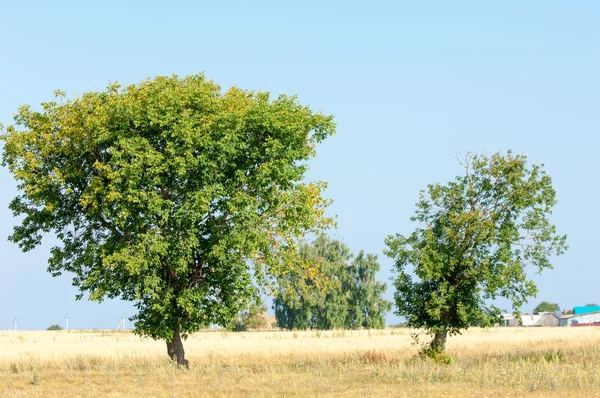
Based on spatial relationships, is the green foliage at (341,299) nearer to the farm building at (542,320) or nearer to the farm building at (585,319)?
the farm building at (585,319)

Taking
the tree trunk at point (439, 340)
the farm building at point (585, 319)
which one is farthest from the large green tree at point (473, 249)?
the farm building at point (585, 319)

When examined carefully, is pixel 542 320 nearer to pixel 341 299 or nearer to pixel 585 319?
pixel 585 319

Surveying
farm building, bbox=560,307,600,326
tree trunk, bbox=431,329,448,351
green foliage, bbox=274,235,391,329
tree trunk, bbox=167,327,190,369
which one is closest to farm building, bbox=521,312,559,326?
farm building, bbox=560,307,600,326

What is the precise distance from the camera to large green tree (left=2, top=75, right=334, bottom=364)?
115 feet

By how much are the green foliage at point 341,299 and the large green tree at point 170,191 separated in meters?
81.4

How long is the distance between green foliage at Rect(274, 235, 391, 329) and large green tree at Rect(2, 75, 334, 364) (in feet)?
267

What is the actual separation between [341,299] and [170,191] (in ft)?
289

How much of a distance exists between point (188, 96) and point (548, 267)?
2193 cm

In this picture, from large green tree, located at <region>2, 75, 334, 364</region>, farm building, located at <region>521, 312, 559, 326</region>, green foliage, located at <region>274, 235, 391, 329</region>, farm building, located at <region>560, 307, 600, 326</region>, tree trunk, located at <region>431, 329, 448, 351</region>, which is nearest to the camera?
large green tree, located at <region>2, 75, 334, 364</region>

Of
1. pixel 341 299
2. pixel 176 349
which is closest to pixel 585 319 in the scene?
pixel 341 299

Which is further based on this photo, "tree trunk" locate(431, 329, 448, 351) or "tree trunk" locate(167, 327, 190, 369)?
"tree trunk" locate(431, 329, 448, 351)

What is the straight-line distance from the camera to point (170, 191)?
121ft

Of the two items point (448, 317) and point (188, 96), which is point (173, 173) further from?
point (448, 317)

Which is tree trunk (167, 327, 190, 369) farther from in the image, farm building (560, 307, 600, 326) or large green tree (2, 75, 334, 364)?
farm building (560, 307, 600, 326)
